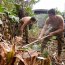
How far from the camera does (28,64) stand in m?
1.87

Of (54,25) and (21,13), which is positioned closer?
(54,25)

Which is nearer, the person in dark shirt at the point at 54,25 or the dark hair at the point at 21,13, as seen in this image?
the person in dark shirt at the point at 54,25

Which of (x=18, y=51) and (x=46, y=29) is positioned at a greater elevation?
(x=18, y=51)

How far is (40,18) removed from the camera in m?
14.4

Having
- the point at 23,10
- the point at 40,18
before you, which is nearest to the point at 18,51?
the point at 23,10

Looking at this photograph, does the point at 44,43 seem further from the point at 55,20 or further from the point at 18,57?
the point at 18,57

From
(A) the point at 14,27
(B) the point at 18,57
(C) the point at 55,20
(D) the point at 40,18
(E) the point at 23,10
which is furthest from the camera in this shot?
(D) the point at 40,18

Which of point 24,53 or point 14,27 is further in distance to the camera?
point 14,27

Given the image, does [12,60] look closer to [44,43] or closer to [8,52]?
[8,52]

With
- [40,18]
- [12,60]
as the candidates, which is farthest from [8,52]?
[40,18]

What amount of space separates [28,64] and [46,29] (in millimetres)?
5128

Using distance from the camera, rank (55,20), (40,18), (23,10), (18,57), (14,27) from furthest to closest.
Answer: (40,18) < (23,10) < (14,27) < (55,20) < (18,57)

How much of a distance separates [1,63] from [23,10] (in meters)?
8.11

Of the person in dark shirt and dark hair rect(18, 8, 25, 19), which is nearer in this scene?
the person in dark shirt
